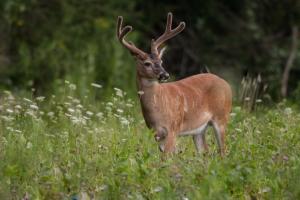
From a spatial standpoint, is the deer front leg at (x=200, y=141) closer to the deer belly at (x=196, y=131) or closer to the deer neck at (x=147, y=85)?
the deer belly at (x=196, y=131)

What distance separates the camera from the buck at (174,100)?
1048cm

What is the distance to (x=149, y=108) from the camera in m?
10.5

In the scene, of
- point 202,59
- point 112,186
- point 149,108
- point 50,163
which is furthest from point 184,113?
point 202,59

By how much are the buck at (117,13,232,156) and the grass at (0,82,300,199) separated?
0.37m

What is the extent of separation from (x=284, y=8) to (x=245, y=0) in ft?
3.05

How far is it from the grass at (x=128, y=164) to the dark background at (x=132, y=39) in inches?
362

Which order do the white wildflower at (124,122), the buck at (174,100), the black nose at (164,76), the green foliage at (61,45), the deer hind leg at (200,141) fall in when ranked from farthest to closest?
the green foliage at (61,45), the deer hind leg at (200,141), the buck at (174,100), the black nose at (164,76), the white wildflower at (124,122)

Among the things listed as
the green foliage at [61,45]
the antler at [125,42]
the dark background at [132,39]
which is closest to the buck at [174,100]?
Answer: the antler at [125,42]

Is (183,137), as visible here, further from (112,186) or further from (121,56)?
(121,56)

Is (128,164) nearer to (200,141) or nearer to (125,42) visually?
(125,42)

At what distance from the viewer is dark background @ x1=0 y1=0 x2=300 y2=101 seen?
68.4 ft

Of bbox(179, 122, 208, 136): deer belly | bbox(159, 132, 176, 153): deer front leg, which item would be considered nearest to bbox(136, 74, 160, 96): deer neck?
bbox(159, 132, 176, 153): deer front leg

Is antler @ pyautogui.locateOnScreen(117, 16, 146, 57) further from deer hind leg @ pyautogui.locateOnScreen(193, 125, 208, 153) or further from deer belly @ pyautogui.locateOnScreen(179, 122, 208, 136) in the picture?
deer hind leg @ pyautogui.locateOnScreen(193, 125, 208, 153)

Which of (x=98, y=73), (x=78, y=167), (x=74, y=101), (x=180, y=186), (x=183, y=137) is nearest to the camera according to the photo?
(x=180, y=186)
